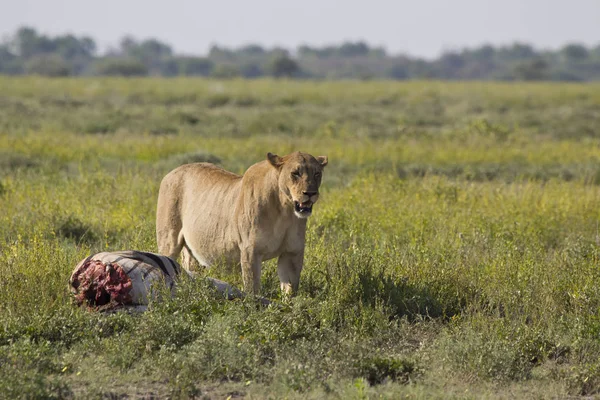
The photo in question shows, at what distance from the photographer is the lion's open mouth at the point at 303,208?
7.33 meters

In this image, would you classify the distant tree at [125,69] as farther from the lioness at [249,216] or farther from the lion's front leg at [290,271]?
the lion's front leg at [290,271]

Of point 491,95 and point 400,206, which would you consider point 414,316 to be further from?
point 491,95

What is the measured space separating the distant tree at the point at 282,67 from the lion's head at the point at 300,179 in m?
105

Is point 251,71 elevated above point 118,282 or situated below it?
below

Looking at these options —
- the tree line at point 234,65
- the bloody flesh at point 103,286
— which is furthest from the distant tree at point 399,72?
the bloody flesh at point 103,286

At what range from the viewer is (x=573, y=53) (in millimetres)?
192375

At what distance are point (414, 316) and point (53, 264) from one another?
125 inches

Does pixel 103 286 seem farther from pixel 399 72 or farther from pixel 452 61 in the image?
→ pixel 452 61

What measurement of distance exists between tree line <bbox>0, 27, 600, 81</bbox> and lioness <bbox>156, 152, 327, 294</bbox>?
8616 cm

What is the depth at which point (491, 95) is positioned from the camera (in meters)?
→ 47.3

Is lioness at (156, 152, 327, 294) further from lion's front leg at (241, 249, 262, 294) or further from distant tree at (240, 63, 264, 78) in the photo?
distant tree at (240, 63, 264, 78)

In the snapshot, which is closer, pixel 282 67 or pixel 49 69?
pixel 49 69

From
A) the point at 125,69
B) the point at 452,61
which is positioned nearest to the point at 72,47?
the point at 125,69

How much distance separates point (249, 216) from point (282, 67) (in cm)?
10677
